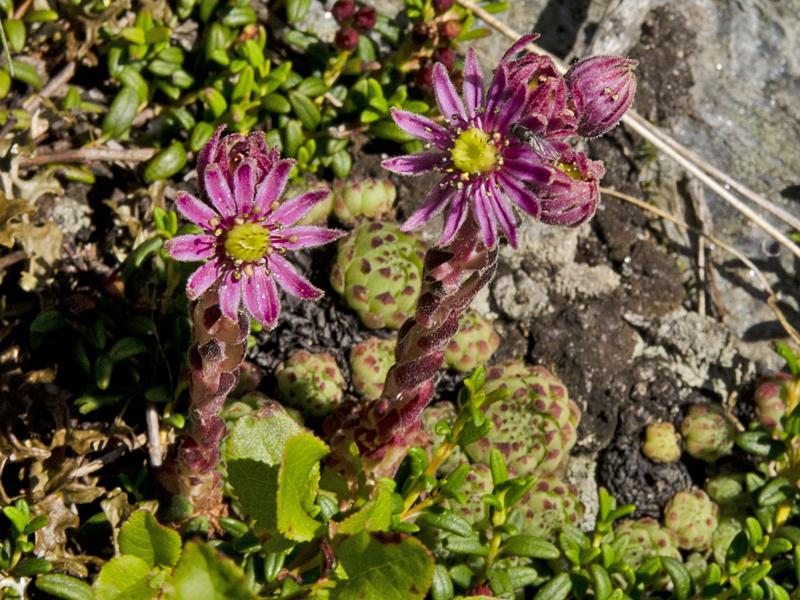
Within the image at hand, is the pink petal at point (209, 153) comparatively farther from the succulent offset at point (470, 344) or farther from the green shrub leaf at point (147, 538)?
the succulent offset at point (470, 344)

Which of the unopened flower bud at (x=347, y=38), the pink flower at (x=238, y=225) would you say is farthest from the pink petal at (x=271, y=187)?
the unopened flower bud at (x=347, y=38)

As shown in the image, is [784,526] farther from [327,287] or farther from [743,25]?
[743,25]

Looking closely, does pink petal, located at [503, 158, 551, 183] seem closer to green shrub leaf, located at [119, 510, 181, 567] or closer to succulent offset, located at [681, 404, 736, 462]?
green shrub leaf, located at [119, 510, 181, 567]

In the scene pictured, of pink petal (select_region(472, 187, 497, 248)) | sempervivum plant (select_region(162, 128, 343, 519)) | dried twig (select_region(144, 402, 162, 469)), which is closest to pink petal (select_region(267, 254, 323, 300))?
sempervivum plant (select_region(162, 128, 343, 519))

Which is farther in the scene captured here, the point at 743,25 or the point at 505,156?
the point at 743,25

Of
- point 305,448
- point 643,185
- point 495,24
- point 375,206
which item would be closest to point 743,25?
point 643,185

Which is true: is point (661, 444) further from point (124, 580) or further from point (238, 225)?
point (124, 580)

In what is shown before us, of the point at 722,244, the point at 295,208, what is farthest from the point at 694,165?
the point at 295,208

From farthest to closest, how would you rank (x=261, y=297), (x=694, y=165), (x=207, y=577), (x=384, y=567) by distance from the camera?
(x=694, y=165) < (x=261, y=297) < (x=384, y=567) < (x=207, y=577)
